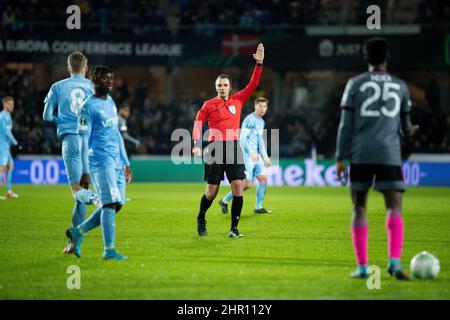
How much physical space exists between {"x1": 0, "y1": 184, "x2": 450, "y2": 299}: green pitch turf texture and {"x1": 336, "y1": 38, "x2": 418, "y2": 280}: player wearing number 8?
1.66ft

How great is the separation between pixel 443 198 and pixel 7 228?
1243 cm

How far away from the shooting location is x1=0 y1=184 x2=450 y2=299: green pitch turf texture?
7.93 m

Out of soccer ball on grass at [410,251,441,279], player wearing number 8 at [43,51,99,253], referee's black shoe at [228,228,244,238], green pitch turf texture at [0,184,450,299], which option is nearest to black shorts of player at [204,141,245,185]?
referee's black shoe at [228,228,244,238]

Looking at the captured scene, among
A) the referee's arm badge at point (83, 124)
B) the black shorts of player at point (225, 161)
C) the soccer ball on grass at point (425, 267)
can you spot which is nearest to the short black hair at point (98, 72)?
the referee's arm badge at point (83, 124)

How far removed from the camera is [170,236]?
504 inches

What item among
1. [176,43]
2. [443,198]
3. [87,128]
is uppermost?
[176,43]

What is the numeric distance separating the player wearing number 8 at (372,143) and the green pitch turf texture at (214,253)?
51 centimetres

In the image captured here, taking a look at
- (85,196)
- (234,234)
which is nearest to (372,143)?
(85,196)

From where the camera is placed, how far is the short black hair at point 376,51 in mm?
8531

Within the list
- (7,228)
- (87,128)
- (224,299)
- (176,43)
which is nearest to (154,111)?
(176,43)

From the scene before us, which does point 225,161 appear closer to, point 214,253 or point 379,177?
point 214,253

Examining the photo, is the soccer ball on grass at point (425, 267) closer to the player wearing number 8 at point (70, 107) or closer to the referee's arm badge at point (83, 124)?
the referee's arm badge at point (83, 124)

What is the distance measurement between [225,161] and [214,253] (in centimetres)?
223
